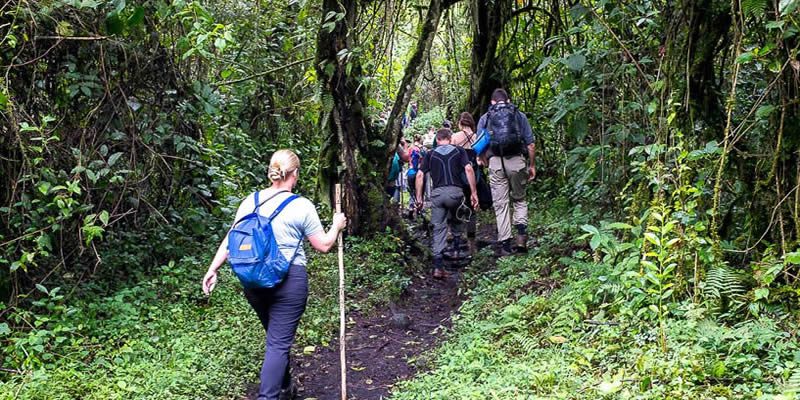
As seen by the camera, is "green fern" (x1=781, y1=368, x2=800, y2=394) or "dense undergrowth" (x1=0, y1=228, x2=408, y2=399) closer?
"green fern" (x1=781, y1=368, x2=800, y2=394)

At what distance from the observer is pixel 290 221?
176 inches

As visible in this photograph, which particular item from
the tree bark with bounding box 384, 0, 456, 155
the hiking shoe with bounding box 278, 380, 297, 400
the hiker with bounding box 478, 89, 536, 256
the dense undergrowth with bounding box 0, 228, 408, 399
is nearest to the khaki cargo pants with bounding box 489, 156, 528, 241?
the hiker with bounding box 478, 89, 536, 256

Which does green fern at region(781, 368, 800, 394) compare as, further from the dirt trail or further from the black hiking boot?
the black hiking boot

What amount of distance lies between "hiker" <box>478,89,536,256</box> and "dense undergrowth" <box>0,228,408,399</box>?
205 cm

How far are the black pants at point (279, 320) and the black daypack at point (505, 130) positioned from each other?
14.4 feet

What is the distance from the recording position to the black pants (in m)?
4.38

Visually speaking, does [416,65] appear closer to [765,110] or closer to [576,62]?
[576,62]

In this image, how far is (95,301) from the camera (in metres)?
5.98

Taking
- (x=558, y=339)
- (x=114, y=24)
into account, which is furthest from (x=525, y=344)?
(x=114, y=24)

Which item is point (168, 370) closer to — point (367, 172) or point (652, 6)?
point (367, 172)

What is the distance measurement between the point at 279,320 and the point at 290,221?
0.68m

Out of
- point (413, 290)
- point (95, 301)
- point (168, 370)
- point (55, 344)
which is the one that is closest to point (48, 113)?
point (95, 301)

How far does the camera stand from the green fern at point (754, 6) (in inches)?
157

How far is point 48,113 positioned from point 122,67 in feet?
2.88
